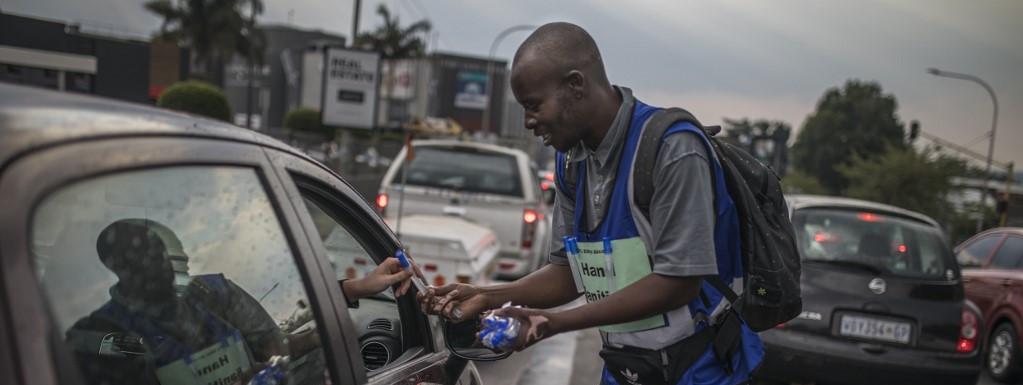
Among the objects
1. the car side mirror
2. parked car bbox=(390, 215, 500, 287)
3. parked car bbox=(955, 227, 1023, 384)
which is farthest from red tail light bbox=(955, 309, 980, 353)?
the car side mirror

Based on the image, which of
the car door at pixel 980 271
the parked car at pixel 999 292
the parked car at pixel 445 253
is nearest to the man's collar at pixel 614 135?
the parked car at pixel 445 253

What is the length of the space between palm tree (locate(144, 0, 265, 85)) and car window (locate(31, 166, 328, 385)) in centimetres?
5992

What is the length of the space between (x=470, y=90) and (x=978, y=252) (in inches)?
3431

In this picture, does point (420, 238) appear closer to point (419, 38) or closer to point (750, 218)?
point (750, 218)

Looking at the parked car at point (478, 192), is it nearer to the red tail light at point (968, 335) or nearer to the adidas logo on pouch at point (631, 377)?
the red tail light at point (968, 335)

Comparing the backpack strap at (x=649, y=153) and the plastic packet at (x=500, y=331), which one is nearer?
the plastic packet at (x=500, y=331)

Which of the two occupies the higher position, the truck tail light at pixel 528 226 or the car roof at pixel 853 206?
the car roof at pixel 853 206

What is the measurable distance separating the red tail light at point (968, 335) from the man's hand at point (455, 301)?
4809 mm

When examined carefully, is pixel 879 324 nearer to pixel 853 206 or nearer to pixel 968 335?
pixel 968 335

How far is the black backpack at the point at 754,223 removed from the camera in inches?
91.3

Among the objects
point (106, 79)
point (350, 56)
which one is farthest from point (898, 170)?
point (106, 79)

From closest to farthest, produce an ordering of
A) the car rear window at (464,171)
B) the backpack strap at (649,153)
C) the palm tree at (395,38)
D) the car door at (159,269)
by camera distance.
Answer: the car door at (159,269), the backpack strap at (649,153), the car rear window at (464,171), the palm tree at (395,38)

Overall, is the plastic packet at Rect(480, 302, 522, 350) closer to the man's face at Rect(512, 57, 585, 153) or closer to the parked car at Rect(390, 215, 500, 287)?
the man's face at Rect(512, 57, 585, 153)

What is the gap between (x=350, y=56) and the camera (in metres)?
22.9
